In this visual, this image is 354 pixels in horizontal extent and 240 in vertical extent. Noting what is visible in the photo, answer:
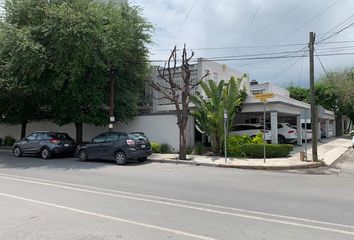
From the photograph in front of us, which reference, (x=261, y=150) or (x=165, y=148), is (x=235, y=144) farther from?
(x=165, y=148)

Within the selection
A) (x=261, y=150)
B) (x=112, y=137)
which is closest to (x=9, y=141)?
(x=112, y=137)

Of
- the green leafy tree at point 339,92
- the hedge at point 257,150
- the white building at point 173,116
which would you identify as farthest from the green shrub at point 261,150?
the green leafy tree at point 339,92

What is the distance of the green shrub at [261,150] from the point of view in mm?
20828

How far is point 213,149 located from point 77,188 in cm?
1207

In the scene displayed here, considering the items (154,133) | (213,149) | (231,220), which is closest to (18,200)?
(231,220)

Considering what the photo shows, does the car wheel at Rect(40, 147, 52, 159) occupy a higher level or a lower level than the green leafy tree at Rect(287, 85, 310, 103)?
lower

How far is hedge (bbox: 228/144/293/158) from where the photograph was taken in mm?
20859

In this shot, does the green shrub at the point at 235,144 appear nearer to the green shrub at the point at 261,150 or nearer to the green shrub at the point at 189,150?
the green shrub at the point at 261,150

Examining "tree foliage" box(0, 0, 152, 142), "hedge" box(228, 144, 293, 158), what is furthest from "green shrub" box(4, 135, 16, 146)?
"hedge" box(228, 144, 293, 158)

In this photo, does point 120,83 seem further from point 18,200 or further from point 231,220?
point 231,220

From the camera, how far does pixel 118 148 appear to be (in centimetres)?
1905

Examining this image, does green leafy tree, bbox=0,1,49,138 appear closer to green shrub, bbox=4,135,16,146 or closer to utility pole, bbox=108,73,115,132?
utility pole, bbox=108,73,115,132

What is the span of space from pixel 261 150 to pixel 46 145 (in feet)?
39.5

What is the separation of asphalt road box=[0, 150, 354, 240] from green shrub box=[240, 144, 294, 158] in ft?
18.2
